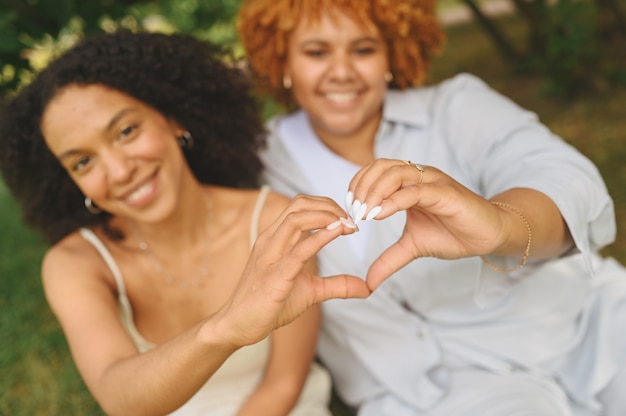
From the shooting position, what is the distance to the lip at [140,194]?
215cm

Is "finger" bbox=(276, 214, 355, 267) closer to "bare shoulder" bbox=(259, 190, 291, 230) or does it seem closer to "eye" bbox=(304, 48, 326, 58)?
"bare shoulder" bbox=(259, 190, 291, 230)

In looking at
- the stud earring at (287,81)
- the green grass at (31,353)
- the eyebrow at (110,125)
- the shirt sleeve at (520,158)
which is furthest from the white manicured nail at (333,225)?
the green grass at (31,353)

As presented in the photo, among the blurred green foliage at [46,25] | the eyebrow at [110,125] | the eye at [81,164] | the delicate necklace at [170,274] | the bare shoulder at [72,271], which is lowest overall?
the delicate necklace at [170,274]

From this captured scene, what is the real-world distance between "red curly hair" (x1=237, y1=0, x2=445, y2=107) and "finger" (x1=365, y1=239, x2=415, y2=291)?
1.14 meters

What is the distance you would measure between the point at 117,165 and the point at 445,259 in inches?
43.9

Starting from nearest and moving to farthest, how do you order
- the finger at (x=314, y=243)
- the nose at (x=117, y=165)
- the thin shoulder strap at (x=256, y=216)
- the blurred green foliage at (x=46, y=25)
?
the finger at (x=314, y=243)
the nose at (x=117, y=165)
the thin shoulder strap at (x=256, y=216)
the blurred green foliage at (x=46, y=25)

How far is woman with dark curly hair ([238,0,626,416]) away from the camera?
7.00 ft

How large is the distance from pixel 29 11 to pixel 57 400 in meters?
1.92

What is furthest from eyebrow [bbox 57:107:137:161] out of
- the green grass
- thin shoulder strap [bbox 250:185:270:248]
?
the green grass

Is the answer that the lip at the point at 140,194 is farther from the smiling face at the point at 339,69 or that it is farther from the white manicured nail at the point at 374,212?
the white manicured nail at the point at 374,212

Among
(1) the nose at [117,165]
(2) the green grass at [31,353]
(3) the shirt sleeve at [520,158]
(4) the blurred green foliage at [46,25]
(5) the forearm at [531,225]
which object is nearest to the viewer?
(5) the forearm at [531,225]

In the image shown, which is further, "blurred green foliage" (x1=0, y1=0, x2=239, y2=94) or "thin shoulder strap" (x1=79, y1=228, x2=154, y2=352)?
"blurred green foliage" (x1=0, y1=0, x2=239, y2=94)

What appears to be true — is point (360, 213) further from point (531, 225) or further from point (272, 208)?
point (272, 208)

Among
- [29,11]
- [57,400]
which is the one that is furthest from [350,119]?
[57,400]
